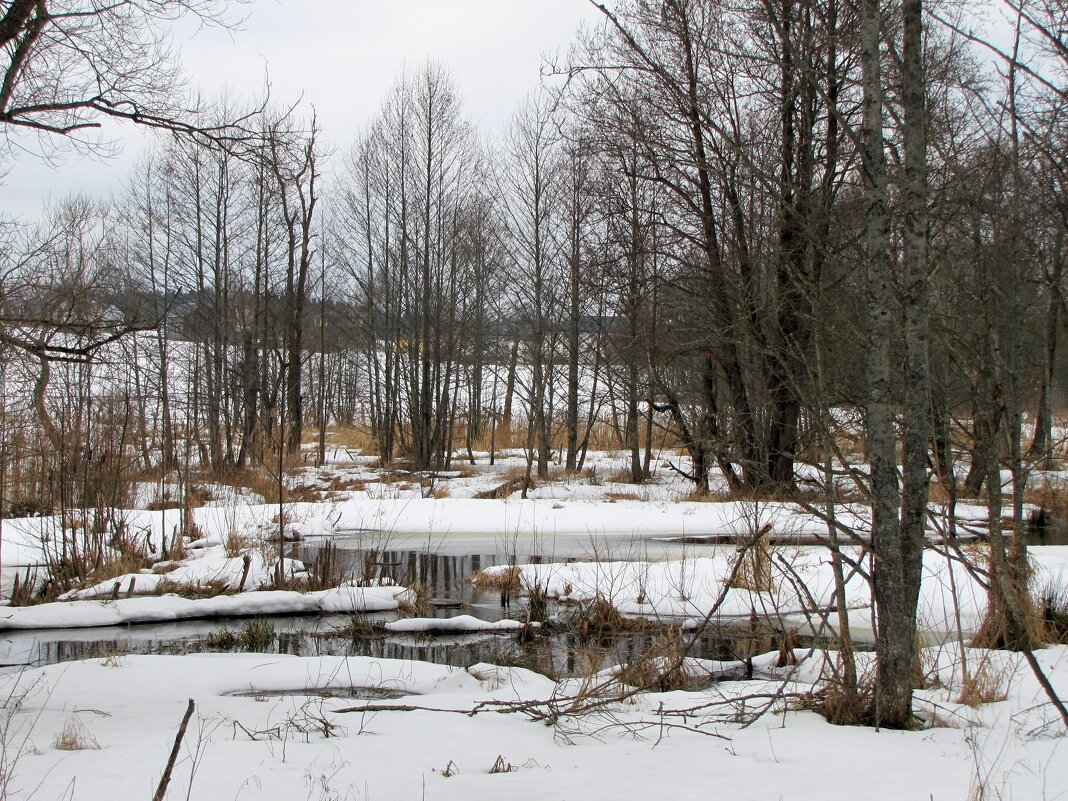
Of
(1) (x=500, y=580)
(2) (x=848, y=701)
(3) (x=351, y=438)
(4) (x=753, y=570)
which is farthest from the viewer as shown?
(3) (x=351, y=438)

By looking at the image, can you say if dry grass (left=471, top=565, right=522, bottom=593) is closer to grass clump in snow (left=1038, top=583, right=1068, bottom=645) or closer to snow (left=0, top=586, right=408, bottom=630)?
snow (left=0, top=586, right=408, bottom=630)

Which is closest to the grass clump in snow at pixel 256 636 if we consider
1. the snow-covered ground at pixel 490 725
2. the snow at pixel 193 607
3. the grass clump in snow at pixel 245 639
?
the grass clump in snow at pixel 245 639

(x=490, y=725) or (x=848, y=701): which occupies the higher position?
(x=848, y=701)

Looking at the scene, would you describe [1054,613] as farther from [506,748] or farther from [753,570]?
[506,748]

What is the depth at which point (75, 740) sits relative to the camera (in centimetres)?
397

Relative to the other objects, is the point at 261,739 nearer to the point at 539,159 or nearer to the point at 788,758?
the point at 788,758

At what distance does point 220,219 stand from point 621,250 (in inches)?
517

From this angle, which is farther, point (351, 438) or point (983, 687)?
point (351, 438)

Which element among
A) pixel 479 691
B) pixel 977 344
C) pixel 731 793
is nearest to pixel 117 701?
pixel 479 691

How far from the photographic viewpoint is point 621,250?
56.5 feet

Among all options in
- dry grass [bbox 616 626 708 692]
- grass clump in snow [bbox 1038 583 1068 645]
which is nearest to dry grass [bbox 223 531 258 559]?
dry grass [bbox 616 626 708 692]

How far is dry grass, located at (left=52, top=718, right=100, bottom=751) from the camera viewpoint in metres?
3.88

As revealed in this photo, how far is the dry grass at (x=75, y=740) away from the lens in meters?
3.88

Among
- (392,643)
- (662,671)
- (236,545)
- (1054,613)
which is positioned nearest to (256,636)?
(392,643)
